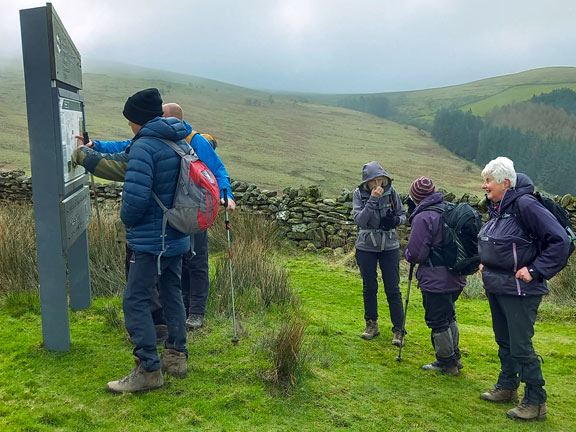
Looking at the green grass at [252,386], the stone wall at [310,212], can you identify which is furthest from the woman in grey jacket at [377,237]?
the stone wall at [310,212]

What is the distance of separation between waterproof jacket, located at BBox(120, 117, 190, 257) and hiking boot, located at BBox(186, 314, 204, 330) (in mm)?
1368

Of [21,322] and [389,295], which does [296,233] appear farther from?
[21,322]

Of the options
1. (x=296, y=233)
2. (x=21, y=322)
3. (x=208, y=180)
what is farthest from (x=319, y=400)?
(x=296, y=233)

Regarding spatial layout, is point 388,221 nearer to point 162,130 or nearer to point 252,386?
point 252,386

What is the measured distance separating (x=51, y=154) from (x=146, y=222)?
0.92m

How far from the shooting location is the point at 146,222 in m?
3.23

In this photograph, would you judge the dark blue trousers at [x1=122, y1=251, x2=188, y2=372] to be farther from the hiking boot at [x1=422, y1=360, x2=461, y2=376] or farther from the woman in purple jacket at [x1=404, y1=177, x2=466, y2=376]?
the hiking boot at [x1=422, y1=360, x2=461, y2=376]

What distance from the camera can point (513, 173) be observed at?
356cm

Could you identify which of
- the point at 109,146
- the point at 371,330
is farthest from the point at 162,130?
the point at 371,330

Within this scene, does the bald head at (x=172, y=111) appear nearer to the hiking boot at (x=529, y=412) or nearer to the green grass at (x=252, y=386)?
the green grass at (x=252, y=386)

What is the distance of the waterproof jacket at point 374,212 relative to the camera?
4.82 m

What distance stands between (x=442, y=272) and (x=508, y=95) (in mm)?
105198

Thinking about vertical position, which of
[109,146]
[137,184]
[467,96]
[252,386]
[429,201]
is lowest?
[252,386]

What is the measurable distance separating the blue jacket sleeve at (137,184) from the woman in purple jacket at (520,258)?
2319mm
